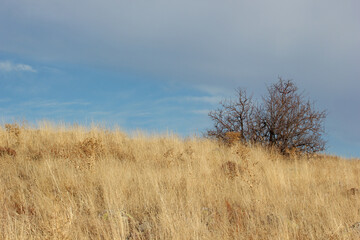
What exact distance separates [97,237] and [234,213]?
7.80 feet

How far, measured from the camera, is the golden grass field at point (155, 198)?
431cm

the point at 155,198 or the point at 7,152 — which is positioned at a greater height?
the point at 7,152

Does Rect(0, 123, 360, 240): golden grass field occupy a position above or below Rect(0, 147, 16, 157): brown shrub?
below

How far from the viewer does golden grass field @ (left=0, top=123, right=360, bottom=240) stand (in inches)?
170

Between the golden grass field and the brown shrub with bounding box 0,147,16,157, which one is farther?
the brown shrub with bounding box 0,147,16,157

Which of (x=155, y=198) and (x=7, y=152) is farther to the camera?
(x=7, y=152)

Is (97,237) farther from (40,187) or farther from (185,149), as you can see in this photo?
(185,149)

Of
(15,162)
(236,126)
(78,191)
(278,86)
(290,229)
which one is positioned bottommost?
(290,229)

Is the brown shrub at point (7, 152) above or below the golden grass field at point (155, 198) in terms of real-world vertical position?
above

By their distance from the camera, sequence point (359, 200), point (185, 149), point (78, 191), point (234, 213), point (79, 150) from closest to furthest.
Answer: point (234, 213) < point (78, 191) < point (359, 200) < point (79, 150) < point (185, 149)

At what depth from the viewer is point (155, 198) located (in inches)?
236

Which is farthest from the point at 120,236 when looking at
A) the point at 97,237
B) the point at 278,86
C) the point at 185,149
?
the point at 278,86

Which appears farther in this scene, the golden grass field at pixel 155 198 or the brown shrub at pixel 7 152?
the brown shrub at pixel 7 152

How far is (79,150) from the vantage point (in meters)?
8.16
